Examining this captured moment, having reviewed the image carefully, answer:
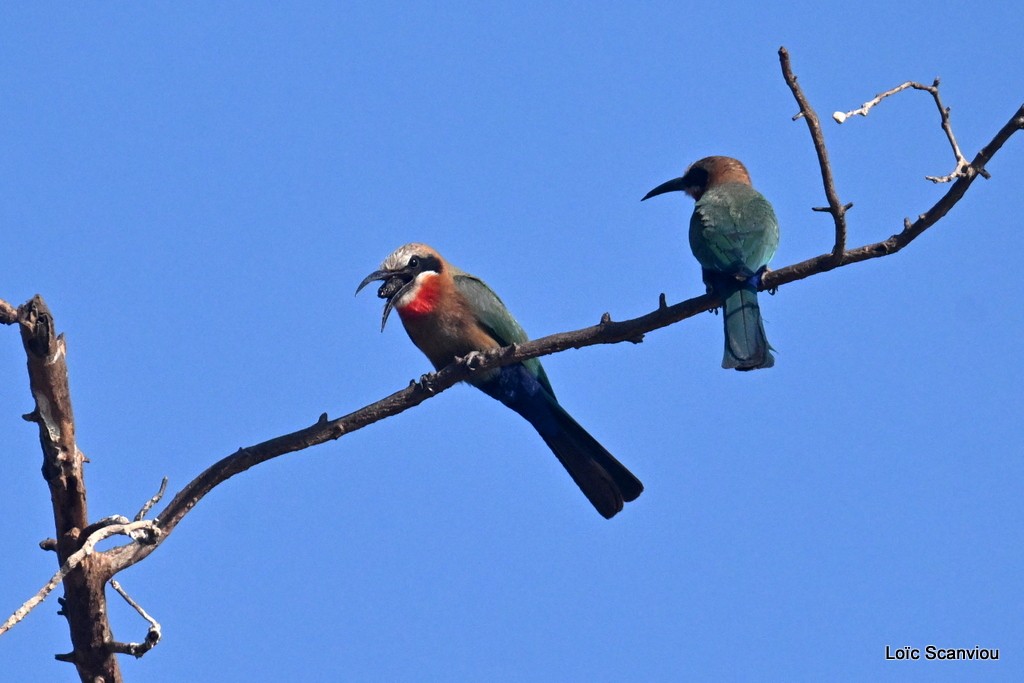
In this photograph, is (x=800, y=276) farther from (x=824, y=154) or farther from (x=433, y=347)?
(x=433, y=347)

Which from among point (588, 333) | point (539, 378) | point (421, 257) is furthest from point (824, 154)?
point (421, 257)

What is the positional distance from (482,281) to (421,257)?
370 mm

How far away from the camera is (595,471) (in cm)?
650

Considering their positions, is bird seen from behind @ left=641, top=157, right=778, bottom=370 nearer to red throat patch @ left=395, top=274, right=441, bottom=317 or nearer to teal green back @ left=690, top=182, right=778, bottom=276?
teal green back @ left=690, top=182, right=778, bottom=276

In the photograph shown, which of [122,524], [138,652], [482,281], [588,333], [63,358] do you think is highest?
[482,281]

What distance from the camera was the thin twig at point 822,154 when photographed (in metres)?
4.11

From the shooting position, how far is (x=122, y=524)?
15.3 feet

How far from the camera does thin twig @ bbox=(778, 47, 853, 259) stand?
411 cm

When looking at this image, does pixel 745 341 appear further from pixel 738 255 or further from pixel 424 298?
pixel 424 298

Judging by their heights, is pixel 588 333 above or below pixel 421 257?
below

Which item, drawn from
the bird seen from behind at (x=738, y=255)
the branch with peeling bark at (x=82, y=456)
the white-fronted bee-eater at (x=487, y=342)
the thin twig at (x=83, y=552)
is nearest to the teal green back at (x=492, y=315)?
the white-fronted bee-eater at (x=487, y=342)

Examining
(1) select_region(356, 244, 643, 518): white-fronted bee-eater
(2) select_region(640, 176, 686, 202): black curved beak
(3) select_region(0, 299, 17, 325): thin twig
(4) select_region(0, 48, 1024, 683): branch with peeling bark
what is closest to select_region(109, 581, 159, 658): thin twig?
(4) select_region(0, 48, 1024, 683): branch with peeling bark

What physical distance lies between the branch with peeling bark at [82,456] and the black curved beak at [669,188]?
2.50 m

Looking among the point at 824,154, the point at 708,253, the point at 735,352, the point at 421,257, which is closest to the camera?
the point at 824,154
